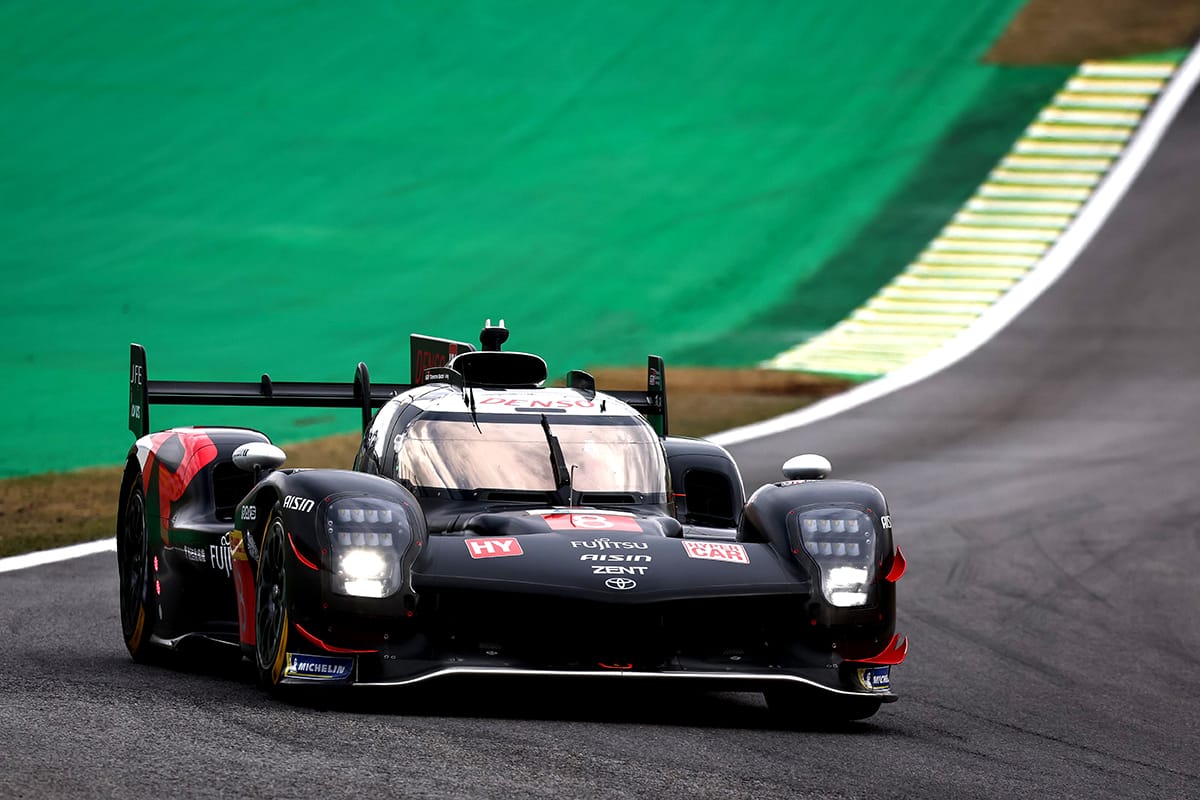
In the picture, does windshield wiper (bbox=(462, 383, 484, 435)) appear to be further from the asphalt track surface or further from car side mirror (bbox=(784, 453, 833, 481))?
car side mirror (bbox=(784, 453, 833, 481))

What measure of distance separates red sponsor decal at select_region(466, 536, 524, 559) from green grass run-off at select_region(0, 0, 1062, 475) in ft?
36.1

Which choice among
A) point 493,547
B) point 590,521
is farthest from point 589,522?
point 493,547

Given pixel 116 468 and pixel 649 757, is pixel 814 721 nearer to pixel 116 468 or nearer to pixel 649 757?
pixel 649 757

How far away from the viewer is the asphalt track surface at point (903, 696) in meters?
6.23

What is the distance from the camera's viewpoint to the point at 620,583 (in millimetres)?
7715

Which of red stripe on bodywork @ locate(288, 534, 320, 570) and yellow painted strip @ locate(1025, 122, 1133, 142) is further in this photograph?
yellow painted strip @ locate(1025, 122, 1133, 142)

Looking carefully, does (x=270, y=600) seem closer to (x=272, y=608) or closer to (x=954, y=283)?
(x=272, y=608)

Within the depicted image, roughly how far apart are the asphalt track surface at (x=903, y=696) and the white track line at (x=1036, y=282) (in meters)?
0.60

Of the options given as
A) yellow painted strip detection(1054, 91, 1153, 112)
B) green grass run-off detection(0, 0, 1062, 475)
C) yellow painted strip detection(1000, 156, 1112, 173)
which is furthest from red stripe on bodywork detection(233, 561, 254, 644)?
yellow painted strip detection(1054, 91, 1153, 112)

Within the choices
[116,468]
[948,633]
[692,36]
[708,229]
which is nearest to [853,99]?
[692,36]

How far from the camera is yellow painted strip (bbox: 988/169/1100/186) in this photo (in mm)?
30438

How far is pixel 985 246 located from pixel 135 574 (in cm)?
2010

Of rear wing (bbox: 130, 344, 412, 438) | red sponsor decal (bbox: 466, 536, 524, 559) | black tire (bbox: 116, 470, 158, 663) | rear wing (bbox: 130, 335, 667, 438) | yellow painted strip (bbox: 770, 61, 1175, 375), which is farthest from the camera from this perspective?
yellow painted strip (bbox: 770, 61, 1175, 375)

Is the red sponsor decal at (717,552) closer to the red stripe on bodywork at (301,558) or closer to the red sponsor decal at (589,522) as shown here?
the red sponsor decal at (589,522)
